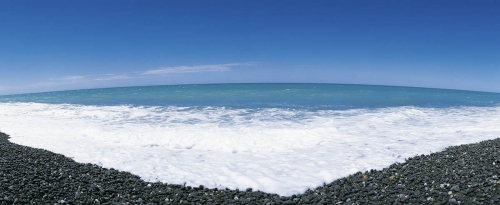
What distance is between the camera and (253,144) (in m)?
9.80

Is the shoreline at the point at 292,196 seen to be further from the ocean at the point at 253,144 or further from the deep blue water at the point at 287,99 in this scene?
the deep blue water at the point at 287,99

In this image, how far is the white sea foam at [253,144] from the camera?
22.7ft

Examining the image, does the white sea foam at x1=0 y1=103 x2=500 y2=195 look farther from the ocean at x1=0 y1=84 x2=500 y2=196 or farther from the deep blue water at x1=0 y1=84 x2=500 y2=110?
the deep blue water at x1=0 y1=84 x2=500 y2=110

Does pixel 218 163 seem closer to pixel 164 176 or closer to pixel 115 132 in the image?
pixel 164 176

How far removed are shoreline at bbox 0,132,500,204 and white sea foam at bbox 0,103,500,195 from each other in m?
0.56

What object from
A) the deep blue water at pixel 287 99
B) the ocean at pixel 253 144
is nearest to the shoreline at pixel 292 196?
the ocean at pixel 253 144

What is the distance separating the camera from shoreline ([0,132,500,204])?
4.84 metres

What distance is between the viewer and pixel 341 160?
7824mm

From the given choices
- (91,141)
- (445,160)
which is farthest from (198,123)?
(445,160)

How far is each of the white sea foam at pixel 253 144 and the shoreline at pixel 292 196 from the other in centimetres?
56

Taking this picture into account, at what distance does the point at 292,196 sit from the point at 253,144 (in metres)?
4.33

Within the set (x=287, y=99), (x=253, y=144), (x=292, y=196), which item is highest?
(x=287, y=99)

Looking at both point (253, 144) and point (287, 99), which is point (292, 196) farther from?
point (287, 99)

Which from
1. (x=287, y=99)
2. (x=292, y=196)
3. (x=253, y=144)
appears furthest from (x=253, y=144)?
(x=287, y=99)
